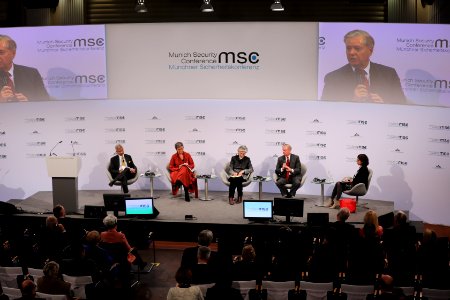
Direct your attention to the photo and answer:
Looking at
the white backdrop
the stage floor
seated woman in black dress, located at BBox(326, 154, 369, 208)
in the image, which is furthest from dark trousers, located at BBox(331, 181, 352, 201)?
the white backdrop

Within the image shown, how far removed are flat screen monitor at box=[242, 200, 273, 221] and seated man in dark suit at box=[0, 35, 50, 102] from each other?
5123 mm

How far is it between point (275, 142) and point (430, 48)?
342 centimetres

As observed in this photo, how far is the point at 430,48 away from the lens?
1148cm

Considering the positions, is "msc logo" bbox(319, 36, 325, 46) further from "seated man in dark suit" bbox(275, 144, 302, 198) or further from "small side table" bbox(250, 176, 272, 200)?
"small side table" bbox(250, 176, 272, 200)

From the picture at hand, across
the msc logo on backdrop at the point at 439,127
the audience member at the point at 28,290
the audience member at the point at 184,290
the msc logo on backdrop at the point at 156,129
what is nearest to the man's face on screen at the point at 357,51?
the msc logo on backdrop at the point at 439,127

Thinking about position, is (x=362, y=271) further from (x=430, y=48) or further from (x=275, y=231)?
(x=430, y=48)

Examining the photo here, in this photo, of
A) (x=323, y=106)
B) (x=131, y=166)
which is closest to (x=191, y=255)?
A: (x=131, y=166)

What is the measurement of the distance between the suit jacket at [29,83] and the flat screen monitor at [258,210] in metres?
5.12

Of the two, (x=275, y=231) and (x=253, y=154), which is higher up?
(x=253, y=154)

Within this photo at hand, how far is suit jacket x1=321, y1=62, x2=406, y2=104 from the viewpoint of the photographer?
11.8 m

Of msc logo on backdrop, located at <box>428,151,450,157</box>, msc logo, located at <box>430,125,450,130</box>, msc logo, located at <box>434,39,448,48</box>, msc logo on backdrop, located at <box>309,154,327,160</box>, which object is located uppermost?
msc logo, located at <box>434,39,448,48</box>

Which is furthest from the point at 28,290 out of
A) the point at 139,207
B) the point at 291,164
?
the point at 291,164

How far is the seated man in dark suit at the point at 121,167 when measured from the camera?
475 inches

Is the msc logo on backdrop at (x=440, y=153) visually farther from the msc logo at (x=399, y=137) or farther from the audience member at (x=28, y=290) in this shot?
the audience member at (x=28, y=290)
